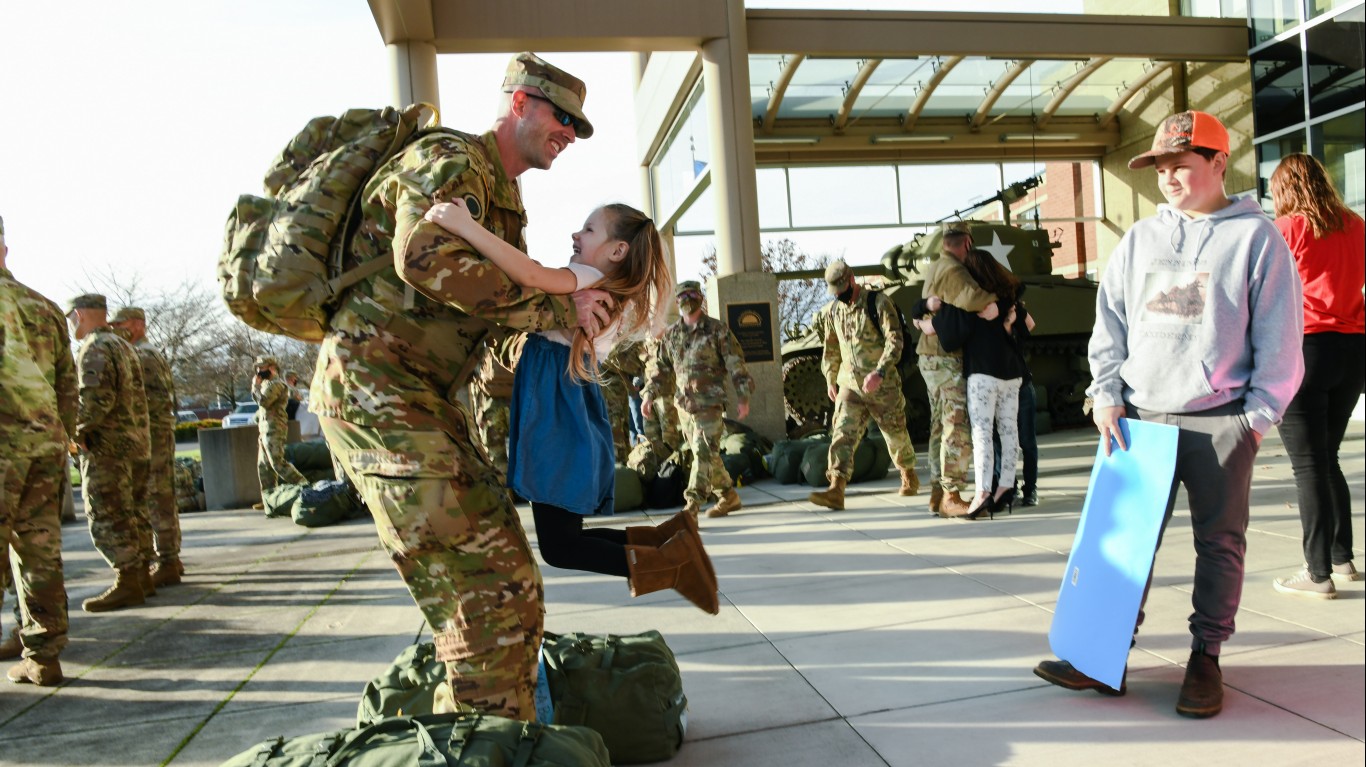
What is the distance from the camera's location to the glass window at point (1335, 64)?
13391 millimetres

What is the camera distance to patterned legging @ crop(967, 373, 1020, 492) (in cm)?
661

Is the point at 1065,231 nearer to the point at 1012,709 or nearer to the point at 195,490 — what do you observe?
the point at 195,490

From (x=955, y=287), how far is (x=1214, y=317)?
3.68m

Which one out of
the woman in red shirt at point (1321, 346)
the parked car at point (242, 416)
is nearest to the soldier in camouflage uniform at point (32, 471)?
the woman in red shirt at point (1321, 346)

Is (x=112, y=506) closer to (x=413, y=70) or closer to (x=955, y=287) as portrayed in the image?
(x=955, y=287)

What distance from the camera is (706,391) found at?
7.98 metres

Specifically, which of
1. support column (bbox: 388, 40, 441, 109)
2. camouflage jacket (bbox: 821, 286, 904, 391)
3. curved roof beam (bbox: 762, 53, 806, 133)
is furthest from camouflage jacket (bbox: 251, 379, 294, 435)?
curved roof beam (bbox: 762, 53, 806, 133)

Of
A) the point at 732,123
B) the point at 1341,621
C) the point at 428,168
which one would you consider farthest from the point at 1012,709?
the point at 732,123

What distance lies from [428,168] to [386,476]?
0.74 metres

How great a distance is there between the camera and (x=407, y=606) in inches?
218

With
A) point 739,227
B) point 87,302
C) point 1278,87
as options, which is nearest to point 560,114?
point 87,302

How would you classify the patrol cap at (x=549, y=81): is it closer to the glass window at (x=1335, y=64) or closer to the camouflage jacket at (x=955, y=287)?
the camouflage jacket at (x=955, y=287)

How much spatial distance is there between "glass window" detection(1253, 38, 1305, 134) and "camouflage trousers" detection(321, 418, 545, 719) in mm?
16295

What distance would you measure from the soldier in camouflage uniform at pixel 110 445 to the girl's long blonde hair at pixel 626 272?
4.83m
